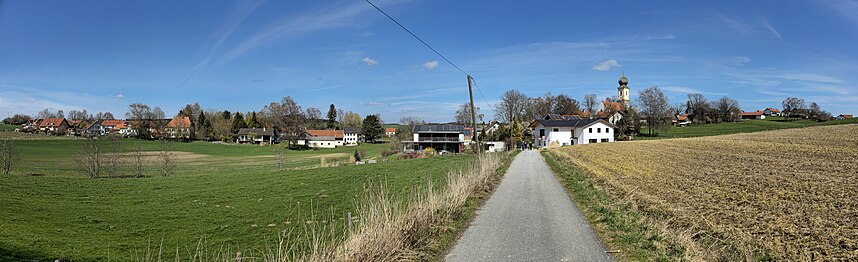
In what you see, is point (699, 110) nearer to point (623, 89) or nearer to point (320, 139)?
point (623, 89)

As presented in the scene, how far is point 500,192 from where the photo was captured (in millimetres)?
15477

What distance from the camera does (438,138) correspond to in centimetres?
7725

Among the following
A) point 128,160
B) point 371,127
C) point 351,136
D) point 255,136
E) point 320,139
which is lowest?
point 128,160

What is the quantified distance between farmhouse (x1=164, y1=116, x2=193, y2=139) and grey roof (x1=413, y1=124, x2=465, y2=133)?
6110 cm

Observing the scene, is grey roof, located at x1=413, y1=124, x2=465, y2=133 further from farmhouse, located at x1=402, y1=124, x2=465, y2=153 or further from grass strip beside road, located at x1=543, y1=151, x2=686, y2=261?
grass strip beside road, located at x1=543, y1=151, x2=686, y2=261

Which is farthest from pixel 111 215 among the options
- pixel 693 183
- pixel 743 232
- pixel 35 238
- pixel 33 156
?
pixel 33 156

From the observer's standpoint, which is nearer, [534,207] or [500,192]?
[534,207]

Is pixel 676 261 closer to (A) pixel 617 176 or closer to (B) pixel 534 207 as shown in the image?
(B) pixel 534 207

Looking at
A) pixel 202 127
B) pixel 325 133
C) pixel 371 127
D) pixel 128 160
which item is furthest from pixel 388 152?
pixel 202 127

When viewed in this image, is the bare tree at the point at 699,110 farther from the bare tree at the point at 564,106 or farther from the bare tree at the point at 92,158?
the bare tree at the point at 92,158

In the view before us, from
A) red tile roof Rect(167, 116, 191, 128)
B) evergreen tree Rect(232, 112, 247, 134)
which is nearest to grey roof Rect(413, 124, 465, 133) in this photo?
evergreen tree Rect(232, 112, 247, 134)

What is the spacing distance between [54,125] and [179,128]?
23.2m

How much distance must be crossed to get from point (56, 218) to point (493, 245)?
58.1 feet

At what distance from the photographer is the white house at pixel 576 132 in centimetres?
7325
